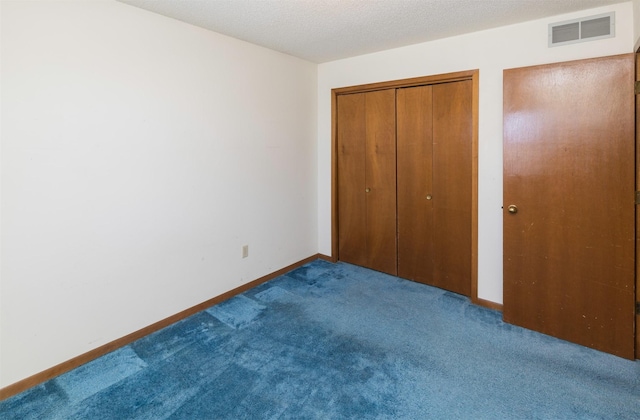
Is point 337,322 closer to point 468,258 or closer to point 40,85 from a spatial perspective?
point 468,258

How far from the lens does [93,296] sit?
232 cm

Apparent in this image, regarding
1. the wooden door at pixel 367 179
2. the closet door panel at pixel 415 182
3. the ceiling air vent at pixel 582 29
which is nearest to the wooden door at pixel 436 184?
the closet door panel at pixel 415 182

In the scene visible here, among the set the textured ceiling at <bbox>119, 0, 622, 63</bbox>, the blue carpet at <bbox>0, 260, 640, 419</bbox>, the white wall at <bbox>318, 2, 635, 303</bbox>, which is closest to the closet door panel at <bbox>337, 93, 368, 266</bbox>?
the white wall at <bbox>318, 2, 635, 303</bbox>

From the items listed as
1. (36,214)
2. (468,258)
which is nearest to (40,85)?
(36,214)

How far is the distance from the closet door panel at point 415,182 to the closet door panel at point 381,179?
0.08 metres

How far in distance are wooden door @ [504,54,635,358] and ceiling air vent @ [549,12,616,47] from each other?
0.87 feet

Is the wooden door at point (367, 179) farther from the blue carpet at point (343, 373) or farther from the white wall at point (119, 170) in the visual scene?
the blue carpet at point (343, 373)

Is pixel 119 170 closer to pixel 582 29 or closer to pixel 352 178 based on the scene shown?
pixel 352 178

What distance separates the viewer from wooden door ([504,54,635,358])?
2.26m

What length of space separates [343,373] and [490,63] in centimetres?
265

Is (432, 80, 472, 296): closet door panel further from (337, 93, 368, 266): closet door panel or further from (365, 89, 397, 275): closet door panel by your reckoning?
(337, 93, 368, 266): closet door panel

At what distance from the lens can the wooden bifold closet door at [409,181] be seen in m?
3.19

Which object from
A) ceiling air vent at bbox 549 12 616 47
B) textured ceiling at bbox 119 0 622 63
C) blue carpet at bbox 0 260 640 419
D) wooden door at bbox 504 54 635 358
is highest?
textured ceiling at bbox 119 0 622 63

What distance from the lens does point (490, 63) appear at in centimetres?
287
